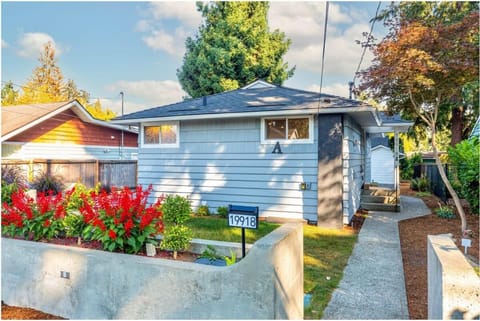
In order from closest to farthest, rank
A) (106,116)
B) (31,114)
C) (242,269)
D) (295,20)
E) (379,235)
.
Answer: (242,269) → (295,20) → (379,235) → (31,114) → (106,116)

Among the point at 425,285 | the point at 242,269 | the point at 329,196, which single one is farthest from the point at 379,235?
the point at 242,269

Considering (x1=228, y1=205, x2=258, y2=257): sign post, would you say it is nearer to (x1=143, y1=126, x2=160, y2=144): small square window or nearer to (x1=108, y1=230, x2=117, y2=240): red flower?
(x1=108, y1=230, x2=117, y2=240): red flower

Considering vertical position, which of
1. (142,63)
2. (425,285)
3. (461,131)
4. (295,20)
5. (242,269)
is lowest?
(425,285)

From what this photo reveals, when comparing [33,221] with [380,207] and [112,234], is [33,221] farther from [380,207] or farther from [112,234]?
[380,207]

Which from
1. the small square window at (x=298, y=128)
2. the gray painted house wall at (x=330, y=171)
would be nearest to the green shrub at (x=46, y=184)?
the small square window at (x=298, y=128)

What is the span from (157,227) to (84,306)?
0.95m

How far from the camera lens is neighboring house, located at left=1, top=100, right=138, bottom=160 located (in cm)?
1207

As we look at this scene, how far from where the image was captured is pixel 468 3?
13906 millimetres

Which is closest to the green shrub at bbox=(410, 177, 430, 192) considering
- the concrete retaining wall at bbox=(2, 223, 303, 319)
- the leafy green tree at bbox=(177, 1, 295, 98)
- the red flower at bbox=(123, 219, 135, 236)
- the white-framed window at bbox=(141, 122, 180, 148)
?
the leafy green tree at bbox=(177, 1, 295, 98)

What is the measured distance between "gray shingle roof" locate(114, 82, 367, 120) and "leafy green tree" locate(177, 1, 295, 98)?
30.6ft

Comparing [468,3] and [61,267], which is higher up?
[468,3]

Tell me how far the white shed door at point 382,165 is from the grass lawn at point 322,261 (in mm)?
14402

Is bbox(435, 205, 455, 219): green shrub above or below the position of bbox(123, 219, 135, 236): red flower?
below

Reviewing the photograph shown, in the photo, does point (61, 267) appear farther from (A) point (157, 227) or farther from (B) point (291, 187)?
(B) point (291, 187)
